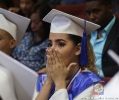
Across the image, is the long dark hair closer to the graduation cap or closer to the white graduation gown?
the graduation cap

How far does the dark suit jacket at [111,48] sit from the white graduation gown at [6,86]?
71 cm

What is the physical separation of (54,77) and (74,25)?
1.07ft

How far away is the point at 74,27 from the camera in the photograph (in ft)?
6.02

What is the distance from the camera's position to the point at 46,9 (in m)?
2.94

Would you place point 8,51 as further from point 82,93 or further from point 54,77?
point 82,93

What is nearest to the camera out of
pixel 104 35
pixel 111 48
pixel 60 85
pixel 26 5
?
pixel 60 85

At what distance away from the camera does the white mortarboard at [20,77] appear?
2066mm

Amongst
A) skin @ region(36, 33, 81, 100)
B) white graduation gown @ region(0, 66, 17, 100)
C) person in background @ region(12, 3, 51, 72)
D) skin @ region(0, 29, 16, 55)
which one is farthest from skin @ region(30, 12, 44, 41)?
skin @ region(36, 33, 81, 100)

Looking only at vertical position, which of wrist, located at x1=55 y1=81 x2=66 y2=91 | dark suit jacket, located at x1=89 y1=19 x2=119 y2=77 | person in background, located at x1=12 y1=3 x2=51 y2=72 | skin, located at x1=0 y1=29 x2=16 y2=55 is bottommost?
person in background, located at x1=12 y1=3 x2=51 y2=72

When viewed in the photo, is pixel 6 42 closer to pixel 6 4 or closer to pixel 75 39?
pixel 75 39

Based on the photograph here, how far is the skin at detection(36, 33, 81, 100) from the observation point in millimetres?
1704

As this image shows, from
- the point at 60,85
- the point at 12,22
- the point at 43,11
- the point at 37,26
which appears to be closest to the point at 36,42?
the point at 37,26

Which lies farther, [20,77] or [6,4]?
[6,4]

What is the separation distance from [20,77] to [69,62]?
1.40 ft
